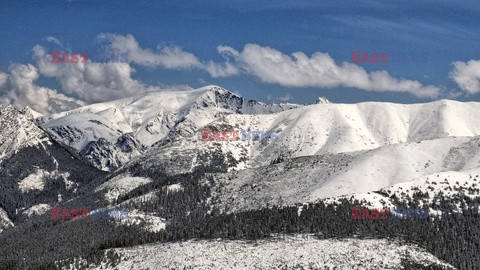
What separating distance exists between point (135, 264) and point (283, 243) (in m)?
52.1

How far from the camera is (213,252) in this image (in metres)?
195

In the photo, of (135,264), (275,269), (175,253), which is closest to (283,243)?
(275,269)

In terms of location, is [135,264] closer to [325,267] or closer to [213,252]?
[213,252]

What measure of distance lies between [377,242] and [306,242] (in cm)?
2394

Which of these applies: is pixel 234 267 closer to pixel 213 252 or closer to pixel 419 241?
pixel 213 252

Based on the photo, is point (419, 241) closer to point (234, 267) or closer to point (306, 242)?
point (306, 242)

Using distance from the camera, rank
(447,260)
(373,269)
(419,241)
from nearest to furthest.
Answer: (373,269), (447,260), (419,241)

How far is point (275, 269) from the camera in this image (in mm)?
171625

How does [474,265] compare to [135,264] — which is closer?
[474,265]

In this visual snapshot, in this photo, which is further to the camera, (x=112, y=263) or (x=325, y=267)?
(x=112, y=263)

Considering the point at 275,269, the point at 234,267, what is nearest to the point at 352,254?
the point at 275,269

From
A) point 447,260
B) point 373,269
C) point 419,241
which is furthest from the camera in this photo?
point 419,241

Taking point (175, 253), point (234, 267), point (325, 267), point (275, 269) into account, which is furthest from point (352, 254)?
point (175, 253)

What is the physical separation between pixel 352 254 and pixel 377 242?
585 inches
